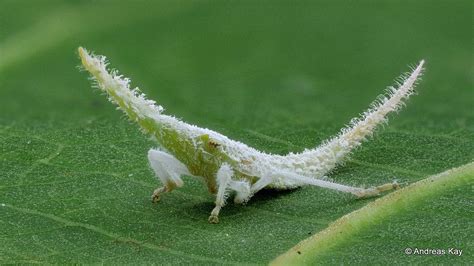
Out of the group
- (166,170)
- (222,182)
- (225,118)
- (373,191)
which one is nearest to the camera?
(373,191)

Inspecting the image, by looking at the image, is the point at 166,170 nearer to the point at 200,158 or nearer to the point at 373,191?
the point at 200,158

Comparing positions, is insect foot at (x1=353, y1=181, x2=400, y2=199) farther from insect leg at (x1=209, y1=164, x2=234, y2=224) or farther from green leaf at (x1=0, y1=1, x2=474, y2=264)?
insect leg at (x1=209, y1=164, x2=234, y2=224)

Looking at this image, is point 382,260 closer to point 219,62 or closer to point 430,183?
point 430,183

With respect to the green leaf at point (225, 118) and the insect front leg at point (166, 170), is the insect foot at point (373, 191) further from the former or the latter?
the insect front leg at point (166, 170)

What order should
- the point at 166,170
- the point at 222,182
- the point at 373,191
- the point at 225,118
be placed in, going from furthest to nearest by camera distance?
the point at 225,118
the point at 166,170
the point at 222,182
the point at 373,191

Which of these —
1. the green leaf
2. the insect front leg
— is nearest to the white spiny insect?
the insect front leg

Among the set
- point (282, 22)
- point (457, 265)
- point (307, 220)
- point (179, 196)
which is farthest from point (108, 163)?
point (282, 22)

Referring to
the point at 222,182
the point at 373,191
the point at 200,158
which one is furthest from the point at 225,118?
the point at 373,191

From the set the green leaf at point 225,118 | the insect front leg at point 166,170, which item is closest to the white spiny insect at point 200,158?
the insect front leg at point 166,170
